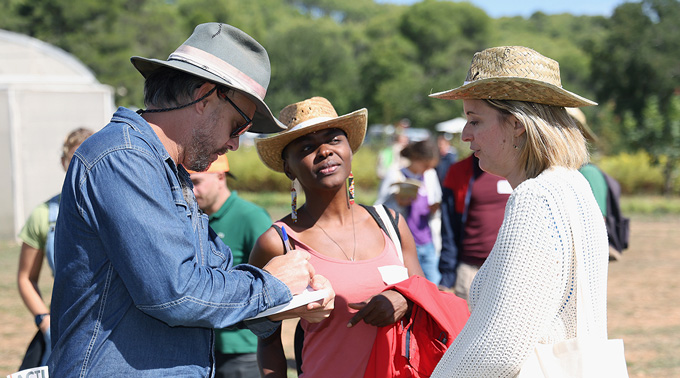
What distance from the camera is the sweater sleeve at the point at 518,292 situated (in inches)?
76.0

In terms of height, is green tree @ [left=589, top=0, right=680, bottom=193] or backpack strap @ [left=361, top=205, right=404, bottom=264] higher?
green tree @ [left=589, top=0, right=680, bottom=193]

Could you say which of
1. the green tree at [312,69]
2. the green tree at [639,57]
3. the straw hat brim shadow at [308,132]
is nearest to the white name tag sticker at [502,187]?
the straw hat brim shadow at [308,132]

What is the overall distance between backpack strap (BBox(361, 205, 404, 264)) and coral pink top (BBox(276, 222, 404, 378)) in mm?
141

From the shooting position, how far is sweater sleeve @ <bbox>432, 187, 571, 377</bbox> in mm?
1930

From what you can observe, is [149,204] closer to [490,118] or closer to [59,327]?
[59,327]

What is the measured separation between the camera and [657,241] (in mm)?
13844

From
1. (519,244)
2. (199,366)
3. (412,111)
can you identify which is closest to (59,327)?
(199,366)

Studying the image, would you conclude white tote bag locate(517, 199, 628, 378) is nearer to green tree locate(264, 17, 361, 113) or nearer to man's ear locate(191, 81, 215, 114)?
man's ear locate(191, 81, 215, 114)

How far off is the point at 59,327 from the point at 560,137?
1.68m

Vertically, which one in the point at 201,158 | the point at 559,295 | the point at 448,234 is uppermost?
the point at 201,158

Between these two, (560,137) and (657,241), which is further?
(657,241)

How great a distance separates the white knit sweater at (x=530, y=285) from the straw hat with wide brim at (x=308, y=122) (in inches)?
48.3

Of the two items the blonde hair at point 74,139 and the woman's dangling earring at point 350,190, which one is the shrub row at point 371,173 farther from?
the woman's dangling earring at point 350,190

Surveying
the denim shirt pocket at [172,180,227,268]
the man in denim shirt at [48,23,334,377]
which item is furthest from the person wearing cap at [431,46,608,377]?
the denim shirt pocket at [172,180,227,268]
